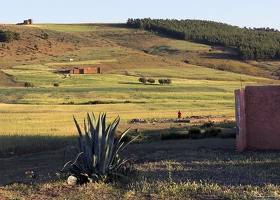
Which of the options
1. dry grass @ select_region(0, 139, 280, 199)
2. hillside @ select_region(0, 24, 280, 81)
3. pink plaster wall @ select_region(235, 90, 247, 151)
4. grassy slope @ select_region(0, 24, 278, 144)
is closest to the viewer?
dry grass @ select_region(0, 139, 280, 199)

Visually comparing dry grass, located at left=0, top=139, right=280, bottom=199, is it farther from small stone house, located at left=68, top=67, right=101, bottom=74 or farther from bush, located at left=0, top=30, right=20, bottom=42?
bush, located at left=0, top=30, right=20, bottom=42

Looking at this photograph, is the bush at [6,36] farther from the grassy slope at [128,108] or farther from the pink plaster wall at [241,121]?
the pink plaster wall at [241,121]

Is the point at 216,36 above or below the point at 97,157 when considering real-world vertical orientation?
above

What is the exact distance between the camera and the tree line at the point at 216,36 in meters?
114

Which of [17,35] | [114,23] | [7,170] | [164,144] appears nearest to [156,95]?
[164,144]

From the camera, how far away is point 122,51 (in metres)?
108

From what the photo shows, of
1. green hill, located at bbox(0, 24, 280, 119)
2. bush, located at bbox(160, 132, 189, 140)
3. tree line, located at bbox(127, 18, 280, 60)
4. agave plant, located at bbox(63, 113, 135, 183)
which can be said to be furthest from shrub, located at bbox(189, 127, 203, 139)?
tree line, located at bbox(127, 18, 280, 60)

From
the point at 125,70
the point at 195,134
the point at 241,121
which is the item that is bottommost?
the point at 125,70

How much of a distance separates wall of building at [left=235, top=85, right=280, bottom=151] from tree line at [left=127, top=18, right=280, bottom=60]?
311 ft

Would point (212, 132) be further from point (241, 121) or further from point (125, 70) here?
point (125, 70)

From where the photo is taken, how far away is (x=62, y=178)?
38.3 feet

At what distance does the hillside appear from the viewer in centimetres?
9719

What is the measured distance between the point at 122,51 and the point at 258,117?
91.4m

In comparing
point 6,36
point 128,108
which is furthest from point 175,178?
point 6,36
